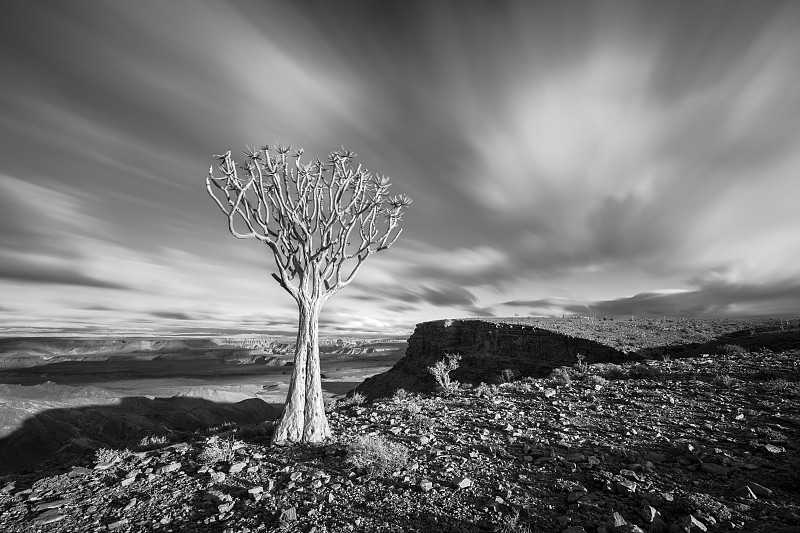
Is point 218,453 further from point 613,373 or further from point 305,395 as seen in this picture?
point 613,373

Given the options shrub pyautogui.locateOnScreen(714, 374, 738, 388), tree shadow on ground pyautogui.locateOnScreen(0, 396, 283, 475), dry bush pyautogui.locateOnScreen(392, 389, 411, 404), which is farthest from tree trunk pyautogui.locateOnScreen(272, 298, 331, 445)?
tree shadow on ground pyautogui.locateOnScreen(0, 396, 283, 475)

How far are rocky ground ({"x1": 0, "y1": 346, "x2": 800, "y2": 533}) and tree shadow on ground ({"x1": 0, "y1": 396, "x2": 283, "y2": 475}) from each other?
24520mm

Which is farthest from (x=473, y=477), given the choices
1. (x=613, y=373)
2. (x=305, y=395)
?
(x=613, y=373)

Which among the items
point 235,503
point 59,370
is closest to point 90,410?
point 235,503

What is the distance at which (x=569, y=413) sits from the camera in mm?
9266

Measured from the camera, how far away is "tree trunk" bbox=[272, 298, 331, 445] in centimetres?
829

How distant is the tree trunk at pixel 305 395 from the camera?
8.29 metres

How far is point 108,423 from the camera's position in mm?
45406

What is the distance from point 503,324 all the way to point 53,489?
51967mm

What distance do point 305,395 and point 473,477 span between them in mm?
4567

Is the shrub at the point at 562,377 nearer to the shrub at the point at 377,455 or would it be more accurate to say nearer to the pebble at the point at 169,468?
the shrub at the point at 377,455

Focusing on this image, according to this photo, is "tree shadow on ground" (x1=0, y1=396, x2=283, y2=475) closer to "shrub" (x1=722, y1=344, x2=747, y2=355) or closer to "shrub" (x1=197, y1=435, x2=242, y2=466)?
"shrub" (x1=197, y1=435, x2=242, y2=466)

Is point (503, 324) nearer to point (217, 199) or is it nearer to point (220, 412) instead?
point (220, 412)

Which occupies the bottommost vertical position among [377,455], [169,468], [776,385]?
[169,468]
